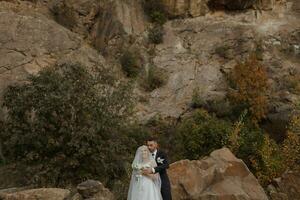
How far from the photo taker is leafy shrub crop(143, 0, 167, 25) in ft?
93.6

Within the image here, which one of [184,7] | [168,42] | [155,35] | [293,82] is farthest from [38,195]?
[184,7]

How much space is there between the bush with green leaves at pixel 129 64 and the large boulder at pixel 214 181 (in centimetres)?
1259

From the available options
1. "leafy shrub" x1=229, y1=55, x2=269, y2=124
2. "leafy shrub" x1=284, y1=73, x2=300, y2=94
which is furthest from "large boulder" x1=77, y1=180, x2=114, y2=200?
"leafy shrub" x1=284, y1=73, x2=300, y2=94

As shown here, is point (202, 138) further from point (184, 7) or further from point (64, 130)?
point (184, 7)

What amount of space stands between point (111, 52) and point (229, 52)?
5.86 meters

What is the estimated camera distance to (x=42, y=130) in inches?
647

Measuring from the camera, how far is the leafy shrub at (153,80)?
25469mm

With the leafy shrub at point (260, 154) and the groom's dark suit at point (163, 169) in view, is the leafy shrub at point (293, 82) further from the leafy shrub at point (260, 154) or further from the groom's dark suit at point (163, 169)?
the groom's dark suit at point (163, 169)

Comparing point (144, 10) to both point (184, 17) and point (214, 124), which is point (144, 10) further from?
point (214, 124)

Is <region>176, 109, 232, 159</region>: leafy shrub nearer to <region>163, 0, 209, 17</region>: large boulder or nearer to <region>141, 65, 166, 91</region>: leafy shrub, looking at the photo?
<region>141, 65, 166, 91</region>: leafy shrub

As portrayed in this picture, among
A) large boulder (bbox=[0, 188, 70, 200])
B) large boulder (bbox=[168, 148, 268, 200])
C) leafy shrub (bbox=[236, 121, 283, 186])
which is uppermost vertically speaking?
large boulder (bbox=[0, 188, 70, 200])

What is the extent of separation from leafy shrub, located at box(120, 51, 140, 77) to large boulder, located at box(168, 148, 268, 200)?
1259cm

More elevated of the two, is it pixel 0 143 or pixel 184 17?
pixel 184 17

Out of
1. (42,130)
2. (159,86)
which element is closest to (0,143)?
(42,130)
